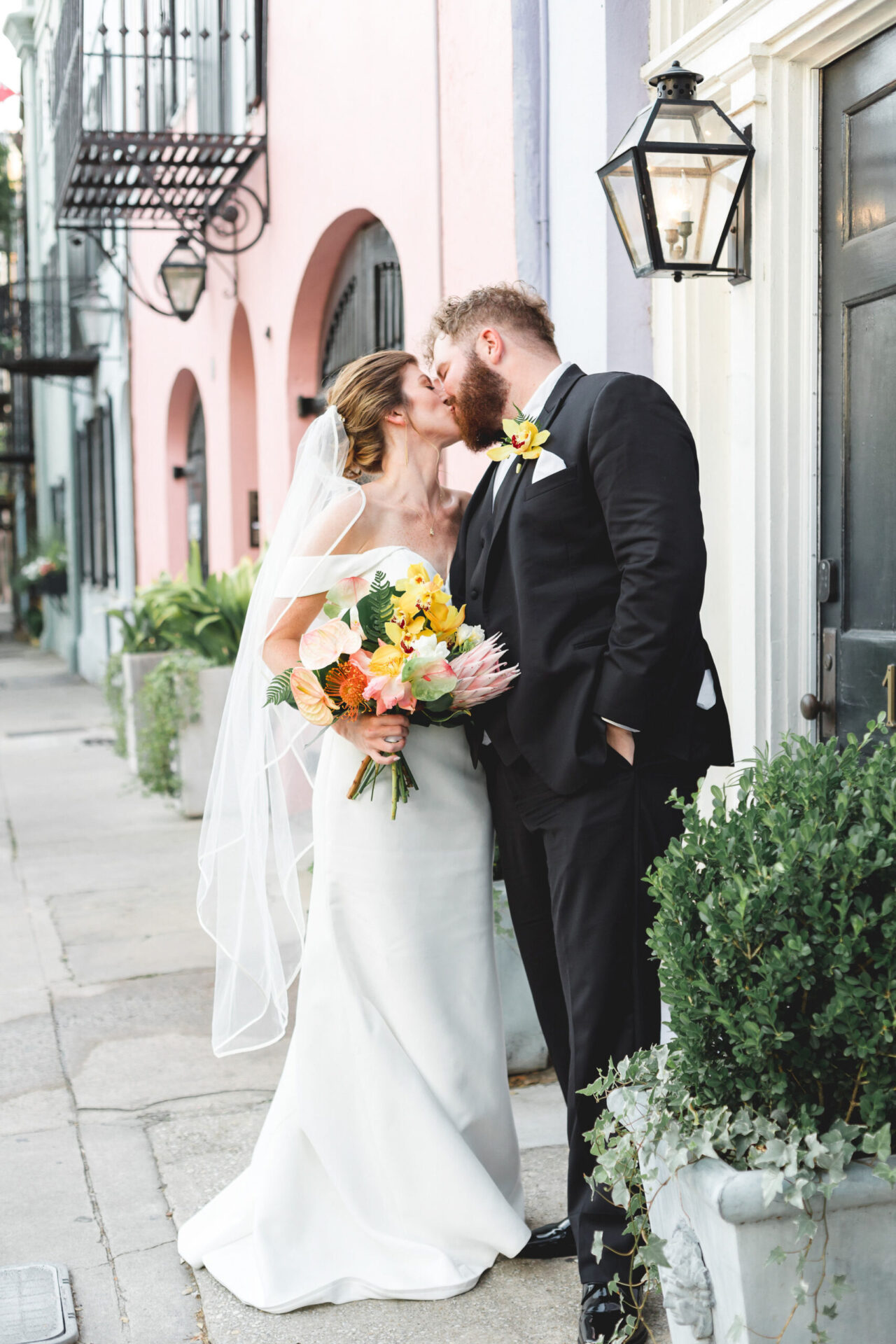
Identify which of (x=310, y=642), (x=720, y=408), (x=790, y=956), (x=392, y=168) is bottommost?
(x=790, y=956)

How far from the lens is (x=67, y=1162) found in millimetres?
3516

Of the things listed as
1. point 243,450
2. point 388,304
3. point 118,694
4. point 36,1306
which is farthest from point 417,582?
Result: point 243,450

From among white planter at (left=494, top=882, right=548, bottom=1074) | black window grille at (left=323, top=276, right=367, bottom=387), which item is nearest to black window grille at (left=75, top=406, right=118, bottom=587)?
black window grille at (left=323, top=276, right=367, bottom=387)

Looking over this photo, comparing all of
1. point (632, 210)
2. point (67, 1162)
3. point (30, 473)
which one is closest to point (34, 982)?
point (67, 1162)

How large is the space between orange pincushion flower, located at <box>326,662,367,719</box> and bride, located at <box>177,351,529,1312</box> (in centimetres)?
9

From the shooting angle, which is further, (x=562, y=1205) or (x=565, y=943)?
(x=562, y=1205)

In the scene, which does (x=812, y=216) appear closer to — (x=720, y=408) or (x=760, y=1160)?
(x=720, y=408)

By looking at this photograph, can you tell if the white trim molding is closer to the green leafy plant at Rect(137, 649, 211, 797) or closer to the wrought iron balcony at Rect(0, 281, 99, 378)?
the green leafy plant at Rect(137, 649, 211, 797)

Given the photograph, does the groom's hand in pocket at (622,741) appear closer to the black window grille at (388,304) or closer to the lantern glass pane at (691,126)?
the lantern glass pane at (691,126)

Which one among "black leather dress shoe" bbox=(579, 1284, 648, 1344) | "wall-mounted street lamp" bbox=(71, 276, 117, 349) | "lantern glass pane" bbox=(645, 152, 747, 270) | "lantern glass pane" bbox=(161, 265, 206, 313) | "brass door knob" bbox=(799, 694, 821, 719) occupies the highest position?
"wall-mounted street lamp" bbox=(71, 276, 117, 349)

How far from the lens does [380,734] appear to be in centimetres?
278

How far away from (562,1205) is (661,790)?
3.90 feet

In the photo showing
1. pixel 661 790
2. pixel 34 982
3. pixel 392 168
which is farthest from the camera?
pixel 392 168

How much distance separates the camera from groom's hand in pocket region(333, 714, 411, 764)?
2.77 meters
